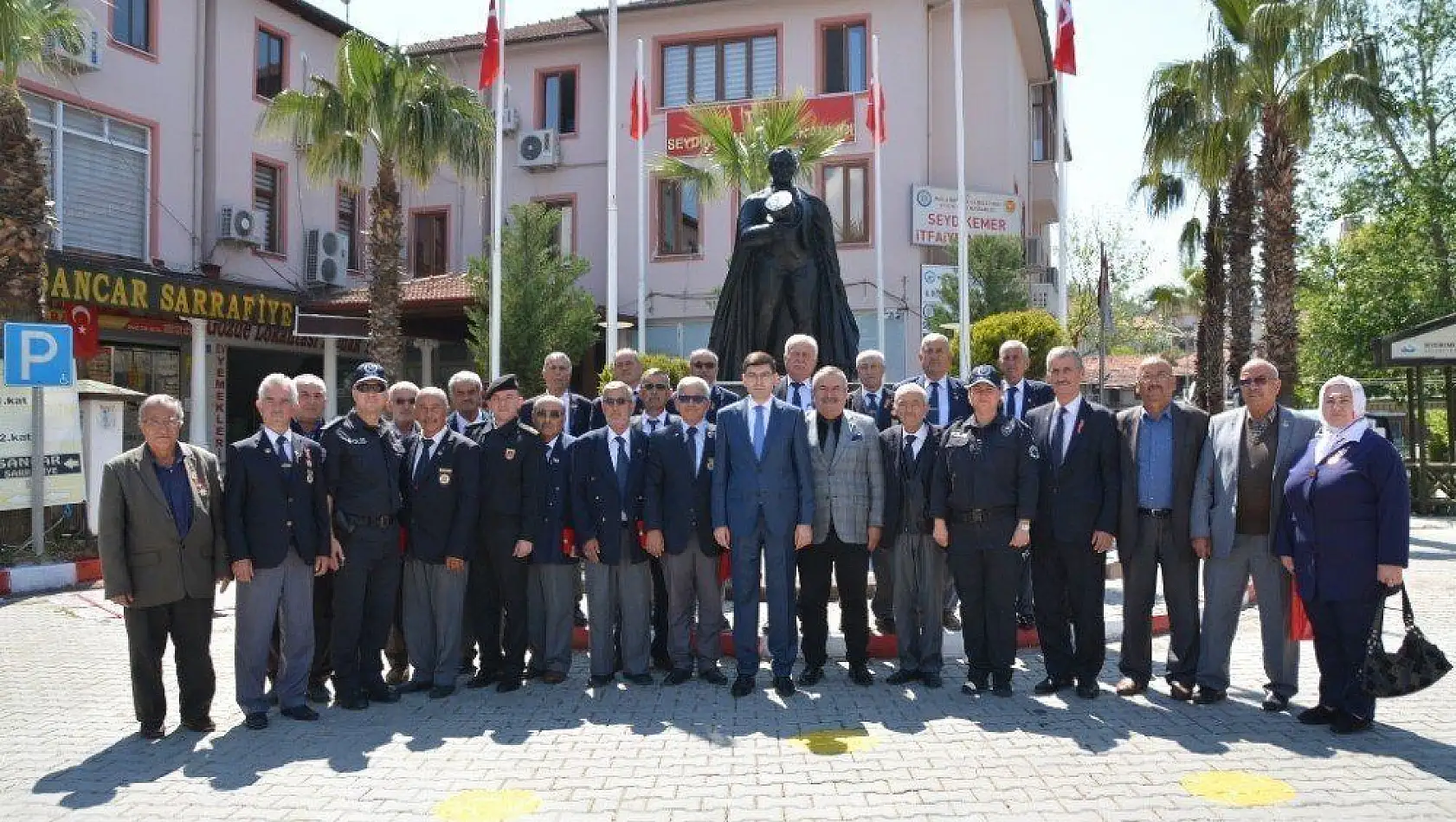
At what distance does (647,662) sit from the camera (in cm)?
694

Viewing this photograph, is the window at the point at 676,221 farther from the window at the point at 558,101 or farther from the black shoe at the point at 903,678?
the black shoe at the point at 903,678

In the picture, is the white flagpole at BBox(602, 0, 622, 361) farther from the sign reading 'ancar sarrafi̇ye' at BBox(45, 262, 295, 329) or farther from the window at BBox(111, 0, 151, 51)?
the window at BBox(111, 0, 151, 51)

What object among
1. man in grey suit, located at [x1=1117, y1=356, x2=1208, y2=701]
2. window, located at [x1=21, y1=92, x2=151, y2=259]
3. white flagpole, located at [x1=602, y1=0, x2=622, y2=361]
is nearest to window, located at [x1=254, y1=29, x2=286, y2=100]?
window, located at [x1=21, y1=92, x2=151, y2=259]

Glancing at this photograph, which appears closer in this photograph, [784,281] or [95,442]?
[784,281]

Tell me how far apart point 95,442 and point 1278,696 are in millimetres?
12906

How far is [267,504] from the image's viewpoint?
6.02 metres

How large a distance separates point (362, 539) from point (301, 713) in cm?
102

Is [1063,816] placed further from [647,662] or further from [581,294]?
[581,294]

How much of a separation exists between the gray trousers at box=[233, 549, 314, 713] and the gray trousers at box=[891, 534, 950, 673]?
355 cm

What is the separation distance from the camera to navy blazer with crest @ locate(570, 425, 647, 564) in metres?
6.74

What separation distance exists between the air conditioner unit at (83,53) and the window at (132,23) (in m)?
0.88

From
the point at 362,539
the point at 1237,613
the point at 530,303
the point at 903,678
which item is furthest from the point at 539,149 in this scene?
the point at 1237,613

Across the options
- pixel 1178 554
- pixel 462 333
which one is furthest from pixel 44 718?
pixel 462 333

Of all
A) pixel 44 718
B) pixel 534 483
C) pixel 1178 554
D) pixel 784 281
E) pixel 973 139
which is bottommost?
pixel 44 718
